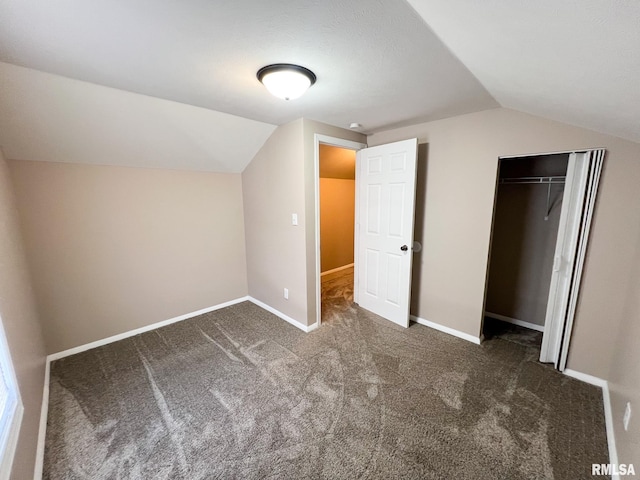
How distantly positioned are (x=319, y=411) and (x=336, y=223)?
11.0 ft

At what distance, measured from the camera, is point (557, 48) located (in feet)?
3.18

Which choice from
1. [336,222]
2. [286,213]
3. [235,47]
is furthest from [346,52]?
[336,222]

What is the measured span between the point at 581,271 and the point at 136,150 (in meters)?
3.91

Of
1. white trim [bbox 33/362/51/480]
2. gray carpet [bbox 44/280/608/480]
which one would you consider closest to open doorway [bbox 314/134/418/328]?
gray carpet [bbox 44/280/608/480]

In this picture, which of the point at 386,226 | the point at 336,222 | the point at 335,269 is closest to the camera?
the point at 386,226

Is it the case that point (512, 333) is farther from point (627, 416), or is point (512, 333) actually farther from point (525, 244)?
point (627, 416)

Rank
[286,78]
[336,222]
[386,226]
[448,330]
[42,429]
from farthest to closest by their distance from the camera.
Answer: [336,222] → [386,226] → [448,330] → [42,429] → [286,78]

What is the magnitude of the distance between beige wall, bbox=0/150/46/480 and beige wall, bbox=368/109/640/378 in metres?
3.10

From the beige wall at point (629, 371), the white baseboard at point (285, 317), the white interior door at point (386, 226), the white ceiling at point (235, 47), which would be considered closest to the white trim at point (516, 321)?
the beige wall at point (629, 371)

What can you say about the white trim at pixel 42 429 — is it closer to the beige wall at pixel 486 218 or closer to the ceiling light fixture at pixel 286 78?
the ceiling light fixture at pixel 286 78

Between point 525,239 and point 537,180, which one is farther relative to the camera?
point 525,239

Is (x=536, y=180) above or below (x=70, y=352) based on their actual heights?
above

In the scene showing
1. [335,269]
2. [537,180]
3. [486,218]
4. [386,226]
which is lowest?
[335,269]

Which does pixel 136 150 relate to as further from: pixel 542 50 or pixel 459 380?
pixel 459 380
